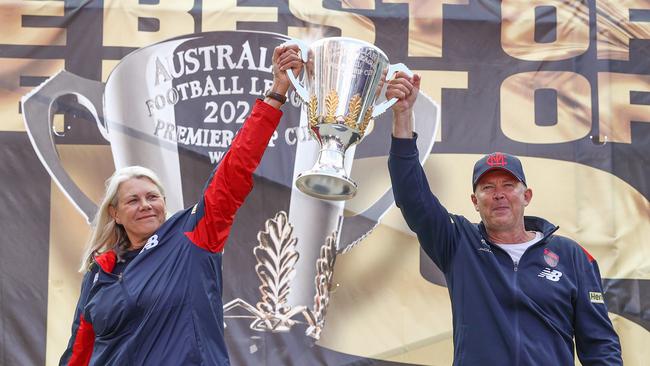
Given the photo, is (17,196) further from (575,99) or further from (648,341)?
(648,341)

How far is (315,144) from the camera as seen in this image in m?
3.08

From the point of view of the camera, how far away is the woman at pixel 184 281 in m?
1.86

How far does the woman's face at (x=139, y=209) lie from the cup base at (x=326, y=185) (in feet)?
1.34

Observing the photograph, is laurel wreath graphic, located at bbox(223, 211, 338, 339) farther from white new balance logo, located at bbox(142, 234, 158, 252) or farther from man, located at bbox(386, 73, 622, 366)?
white new balance logo, located at bbox(142, 234, 158, 252)

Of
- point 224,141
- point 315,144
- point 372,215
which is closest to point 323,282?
point 372,215

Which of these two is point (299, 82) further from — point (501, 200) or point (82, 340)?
point (82, 340)

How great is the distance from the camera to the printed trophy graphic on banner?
2.97 metres

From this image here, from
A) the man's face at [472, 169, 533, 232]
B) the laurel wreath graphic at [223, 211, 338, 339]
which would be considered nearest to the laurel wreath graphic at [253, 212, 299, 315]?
the laurel wreath graphic at [223, 211, 338, 339]

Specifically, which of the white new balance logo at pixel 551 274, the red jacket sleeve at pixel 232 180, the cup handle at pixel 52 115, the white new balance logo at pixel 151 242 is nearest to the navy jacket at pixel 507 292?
the white new balance logo at pixel 551 274

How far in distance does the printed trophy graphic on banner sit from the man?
0.88 m

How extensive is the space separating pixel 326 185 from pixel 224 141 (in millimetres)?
1166

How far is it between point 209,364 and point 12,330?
134 centimetres

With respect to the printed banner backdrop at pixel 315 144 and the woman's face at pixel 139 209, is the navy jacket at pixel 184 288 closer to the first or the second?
the woman's face at pixel 139 209

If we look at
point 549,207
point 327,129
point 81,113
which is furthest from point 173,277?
point 549,207
